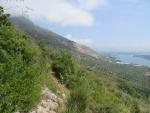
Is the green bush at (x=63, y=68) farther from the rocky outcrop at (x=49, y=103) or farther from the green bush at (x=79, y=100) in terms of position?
the green bush at (x=79, y=100)

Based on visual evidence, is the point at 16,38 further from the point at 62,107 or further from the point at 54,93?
the point at 62,107

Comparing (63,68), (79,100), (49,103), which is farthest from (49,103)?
(63,68)

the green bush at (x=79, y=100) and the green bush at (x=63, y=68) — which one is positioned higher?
the green bush at (x=63, y=68)

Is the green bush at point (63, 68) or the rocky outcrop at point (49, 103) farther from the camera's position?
the green bush at point (63, 68)

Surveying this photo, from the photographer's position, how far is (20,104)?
8852mm

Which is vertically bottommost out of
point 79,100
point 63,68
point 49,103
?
point 49,103

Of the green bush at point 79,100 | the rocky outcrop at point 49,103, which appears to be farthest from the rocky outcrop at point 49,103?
the green bush at point 79,100

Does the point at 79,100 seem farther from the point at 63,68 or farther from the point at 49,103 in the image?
the point at 63,68

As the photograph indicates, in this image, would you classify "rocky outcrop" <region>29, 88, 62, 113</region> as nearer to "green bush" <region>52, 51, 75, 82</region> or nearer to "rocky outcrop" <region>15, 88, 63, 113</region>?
"rocky outcrop" <region>15, 88, 63, 113</region>

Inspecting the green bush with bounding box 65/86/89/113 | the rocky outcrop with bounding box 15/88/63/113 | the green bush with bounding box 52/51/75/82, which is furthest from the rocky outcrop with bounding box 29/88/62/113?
the green bush with bounding box 52/51/75/82

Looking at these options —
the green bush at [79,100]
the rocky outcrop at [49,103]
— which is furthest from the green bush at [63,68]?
the green bush at [79,100]

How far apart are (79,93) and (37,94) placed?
1.40m

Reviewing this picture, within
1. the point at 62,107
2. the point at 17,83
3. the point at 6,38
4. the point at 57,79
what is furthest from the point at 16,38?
the point at 17,83

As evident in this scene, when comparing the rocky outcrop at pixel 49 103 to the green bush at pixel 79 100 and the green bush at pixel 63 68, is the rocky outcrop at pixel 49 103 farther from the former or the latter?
the green bush at pixel 63 68
